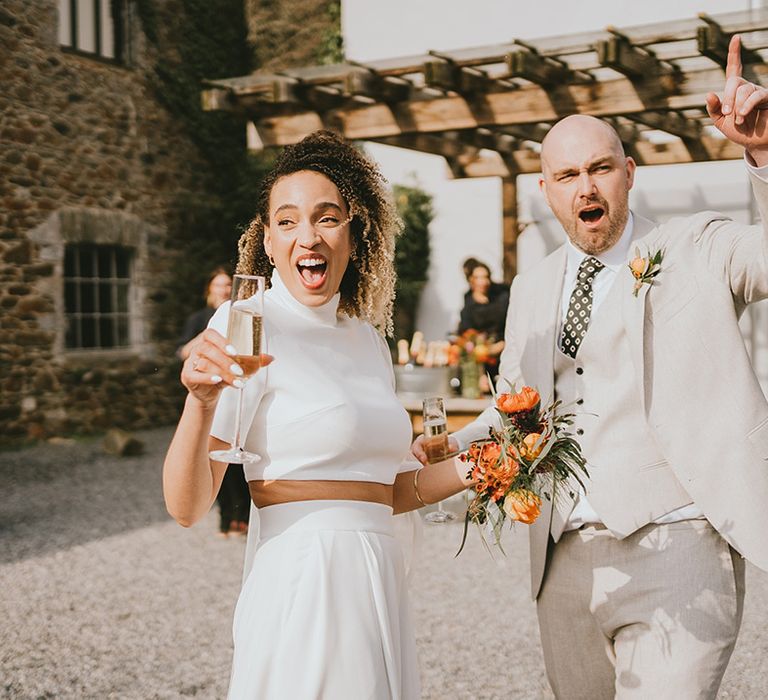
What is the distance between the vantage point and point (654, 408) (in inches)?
99.8

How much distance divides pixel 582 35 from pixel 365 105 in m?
2.12

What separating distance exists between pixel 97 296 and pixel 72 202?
4.20ft

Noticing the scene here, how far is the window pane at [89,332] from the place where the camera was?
42.3 feet

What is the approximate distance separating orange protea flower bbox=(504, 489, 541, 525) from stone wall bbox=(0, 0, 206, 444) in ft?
34.7

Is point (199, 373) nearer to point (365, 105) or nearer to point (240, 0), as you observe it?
point (365, 105)

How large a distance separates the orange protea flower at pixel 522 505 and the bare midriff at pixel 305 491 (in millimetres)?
318

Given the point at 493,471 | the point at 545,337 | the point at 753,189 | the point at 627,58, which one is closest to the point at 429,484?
the point at 493,471

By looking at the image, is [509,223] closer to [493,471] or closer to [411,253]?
[411,253]

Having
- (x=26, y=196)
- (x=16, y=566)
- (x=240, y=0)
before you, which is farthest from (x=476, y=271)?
(x=240, y=0)

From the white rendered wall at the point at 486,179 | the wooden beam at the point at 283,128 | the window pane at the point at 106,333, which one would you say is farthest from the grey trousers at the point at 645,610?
the window pane at the point at 106,333

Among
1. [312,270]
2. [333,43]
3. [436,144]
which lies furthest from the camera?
[333,43]

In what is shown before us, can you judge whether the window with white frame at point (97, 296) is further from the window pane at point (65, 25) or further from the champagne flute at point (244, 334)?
the champagne flute at point (244, 334)

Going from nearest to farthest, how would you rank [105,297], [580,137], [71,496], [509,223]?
[580,137] → [71,496] → [509,223] → [105,297]

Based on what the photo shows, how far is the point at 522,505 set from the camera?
7.13 ft
